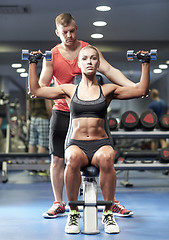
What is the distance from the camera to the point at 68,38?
2.73 m

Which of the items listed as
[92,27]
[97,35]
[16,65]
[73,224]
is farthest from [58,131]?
[16,65]

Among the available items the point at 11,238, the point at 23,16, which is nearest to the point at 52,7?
the point at 23,16

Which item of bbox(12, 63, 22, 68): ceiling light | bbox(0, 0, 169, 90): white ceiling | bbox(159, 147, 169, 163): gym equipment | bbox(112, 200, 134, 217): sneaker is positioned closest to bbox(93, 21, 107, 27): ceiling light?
bbox(0, 0, 169, 90): white ceiling

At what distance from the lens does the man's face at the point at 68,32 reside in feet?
8.78

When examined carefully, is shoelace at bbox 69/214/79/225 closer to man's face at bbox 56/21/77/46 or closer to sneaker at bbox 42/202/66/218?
sneaker at bbox 42/202/66/218

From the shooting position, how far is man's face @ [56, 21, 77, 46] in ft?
8.78

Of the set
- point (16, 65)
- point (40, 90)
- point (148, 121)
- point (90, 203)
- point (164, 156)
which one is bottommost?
point (90, 203)

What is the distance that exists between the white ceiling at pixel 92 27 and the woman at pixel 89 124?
3209 mm

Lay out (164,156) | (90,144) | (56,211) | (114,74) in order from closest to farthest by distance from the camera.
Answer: (90,144) < (114,74) < (56,211) < (164,156)

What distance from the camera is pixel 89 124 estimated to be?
7.98 ft

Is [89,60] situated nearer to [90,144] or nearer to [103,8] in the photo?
[90,144]

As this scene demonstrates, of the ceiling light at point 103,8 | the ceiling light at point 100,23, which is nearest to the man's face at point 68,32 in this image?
the ceiling light at point 103,8

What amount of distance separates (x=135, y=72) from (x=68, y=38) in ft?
15.8

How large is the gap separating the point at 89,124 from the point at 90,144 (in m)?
0.12
